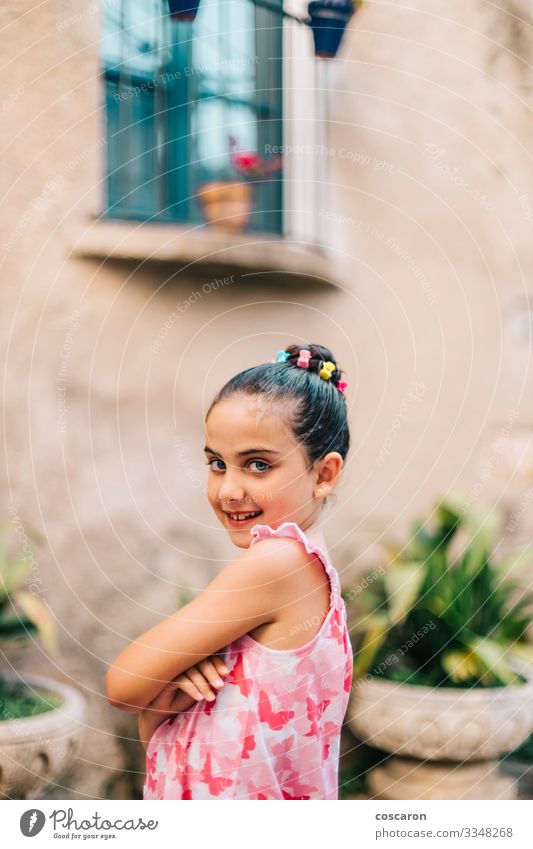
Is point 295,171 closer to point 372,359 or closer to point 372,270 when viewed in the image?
point 372,270

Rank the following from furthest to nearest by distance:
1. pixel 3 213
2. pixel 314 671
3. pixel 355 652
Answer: pixel 355 652 < pixel 3 213 < pixel 314 671

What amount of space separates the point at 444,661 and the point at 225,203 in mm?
813

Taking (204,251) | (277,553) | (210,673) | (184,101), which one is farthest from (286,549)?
(184,101)

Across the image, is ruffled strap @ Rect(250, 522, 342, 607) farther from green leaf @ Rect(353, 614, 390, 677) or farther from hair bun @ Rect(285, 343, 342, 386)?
green leaf @ Rect(353, 614, 390, 677)

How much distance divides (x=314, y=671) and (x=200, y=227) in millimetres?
880

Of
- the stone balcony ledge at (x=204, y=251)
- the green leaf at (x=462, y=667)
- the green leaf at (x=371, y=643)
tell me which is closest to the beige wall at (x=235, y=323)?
the stone balcony ledge at (x=204, y=251)

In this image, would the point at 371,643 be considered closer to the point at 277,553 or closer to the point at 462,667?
the point at 462,667

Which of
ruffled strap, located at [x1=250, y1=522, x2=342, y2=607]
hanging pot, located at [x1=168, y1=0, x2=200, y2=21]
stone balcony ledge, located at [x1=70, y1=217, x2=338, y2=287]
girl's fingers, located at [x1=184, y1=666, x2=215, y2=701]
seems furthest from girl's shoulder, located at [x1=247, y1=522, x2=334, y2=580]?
hanging pot, located at [x1=168, y1=0, x2=200, y2=21]

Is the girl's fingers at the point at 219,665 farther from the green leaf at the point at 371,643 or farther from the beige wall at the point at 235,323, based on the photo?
the green leaf at the point at 371,643

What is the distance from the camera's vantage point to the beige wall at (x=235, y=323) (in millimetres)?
1422

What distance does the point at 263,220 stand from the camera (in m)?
1.58

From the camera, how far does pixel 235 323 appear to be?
1493mm

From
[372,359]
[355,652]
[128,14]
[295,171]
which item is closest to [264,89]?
[295,171]

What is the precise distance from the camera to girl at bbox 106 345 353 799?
0.75m
